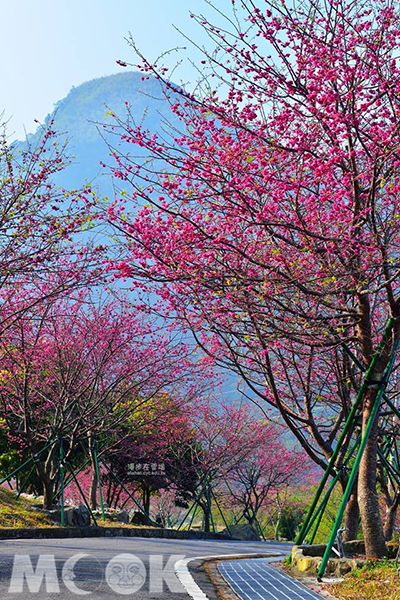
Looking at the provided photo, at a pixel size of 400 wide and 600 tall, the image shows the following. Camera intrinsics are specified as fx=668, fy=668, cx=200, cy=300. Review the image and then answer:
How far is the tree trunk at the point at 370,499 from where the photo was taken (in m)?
8.38

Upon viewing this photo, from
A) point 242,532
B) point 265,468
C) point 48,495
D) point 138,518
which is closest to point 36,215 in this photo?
point 48,495

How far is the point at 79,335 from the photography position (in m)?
19.4

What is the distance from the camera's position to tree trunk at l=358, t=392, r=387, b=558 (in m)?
8.38

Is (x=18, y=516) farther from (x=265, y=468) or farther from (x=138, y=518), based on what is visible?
(x=265, y=468)

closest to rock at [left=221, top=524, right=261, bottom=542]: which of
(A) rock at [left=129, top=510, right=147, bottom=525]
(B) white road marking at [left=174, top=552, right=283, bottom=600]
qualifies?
(A) rock at [left=129, top=510, right=147, bottom=525]

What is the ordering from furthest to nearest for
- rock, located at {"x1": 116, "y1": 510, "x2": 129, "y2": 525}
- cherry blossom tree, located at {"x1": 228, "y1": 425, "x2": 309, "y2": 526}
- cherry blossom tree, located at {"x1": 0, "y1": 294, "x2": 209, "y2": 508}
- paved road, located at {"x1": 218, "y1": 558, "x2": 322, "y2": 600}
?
cherry blossom tree, located at {"x1": 228, "y1": 425, "x2": 309, "y2": 526} → rock, located at {"x1": 116, "y1": 510, "x2": 129, "y2": 525} → cherry blossom tree, located at {"x1": 0, "y1": 294, "x2": 209, "y2": 508} → paved road, located at {"x1": 218, "y1": 558, "x2": 322, "y2": 600}

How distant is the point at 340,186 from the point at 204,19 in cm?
257

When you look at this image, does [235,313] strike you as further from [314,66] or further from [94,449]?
[94,449]

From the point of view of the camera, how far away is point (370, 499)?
8.43m

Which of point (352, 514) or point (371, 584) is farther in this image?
point (352, 514)

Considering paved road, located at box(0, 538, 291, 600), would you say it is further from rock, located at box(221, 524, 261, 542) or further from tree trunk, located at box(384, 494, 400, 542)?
rock, located at box(221, 524, 261, 542)

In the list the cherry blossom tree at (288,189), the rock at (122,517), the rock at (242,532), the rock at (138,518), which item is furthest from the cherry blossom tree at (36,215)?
the rock at (242,532)

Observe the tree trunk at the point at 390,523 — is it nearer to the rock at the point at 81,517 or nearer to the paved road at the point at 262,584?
the paved road at the point at 262,584

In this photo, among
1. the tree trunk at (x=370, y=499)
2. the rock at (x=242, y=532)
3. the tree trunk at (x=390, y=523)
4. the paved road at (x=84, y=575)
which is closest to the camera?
the paved road at (x=84, y=575)
